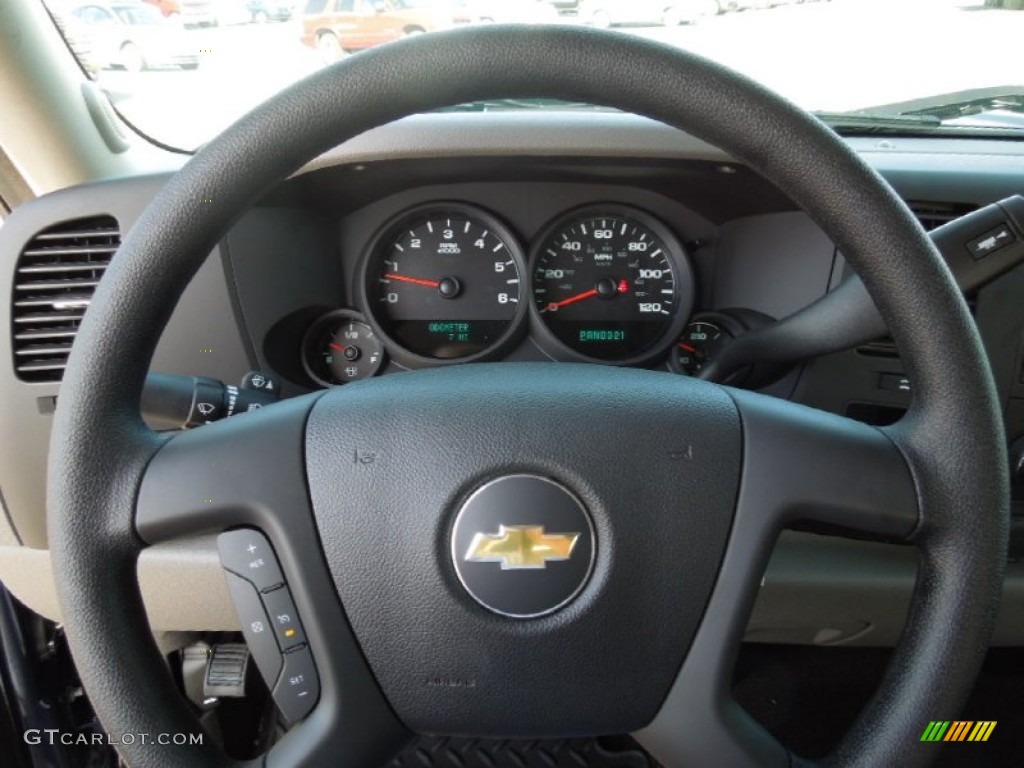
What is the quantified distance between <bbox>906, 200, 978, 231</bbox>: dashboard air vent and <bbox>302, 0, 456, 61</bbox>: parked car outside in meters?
0.94

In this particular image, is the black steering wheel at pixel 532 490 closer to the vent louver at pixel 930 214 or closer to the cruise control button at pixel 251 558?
the cruise control button at pixel 251 558

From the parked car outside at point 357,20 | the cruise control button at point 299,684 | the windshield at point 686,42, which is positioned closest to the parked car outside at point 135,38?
the windshield at point 686,42

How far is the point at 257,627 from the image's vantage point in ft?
3.03

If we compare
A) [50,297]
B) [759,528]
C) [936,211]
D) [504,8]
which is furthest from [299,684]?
[936,211]

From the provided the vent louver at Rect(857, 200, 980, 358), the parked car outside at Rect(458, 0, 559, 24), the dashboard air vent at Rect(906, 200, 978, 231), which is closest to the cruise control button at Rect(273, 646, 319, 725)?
the parked car outside at Rect(458, 0, 559, 24)

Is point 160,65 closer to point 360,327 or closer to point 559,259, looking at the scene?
point 360,327

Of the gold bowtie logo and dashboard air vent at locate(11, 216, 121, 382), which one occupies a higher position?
dashboard air vent at locate(11, 216, 121, 382)

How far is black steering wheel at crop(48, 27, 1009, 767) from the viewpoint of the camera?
0.84 metres

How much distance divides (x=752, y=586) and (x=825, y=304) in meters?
0.50

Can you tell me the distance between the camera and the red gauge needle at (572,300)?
2.09 meters

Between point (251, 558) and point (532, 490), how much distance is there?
30 centimetres

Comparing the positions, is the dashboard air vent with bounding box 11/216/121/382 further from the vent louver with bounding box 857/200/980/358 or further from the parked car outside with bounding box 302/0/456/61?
the vent louver with bounding box 857/200/980/358

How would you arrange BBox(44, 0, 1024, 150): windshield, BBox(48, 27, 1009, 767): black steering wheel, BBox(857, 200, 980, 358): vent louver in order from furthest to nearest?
BBox(44, 0, 1024, 150): windshield → BBox(857, 200, 980, 358): vent louver → BBox(48, 27, 1009, 767): black steering wheel

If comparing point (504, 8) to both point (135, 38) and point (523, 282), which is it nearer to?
point (523, 282)
